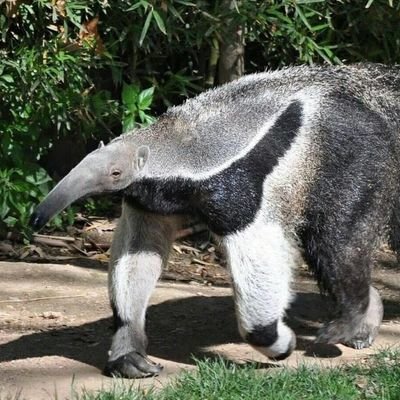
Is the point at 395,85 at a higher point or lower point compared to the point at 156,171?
higher

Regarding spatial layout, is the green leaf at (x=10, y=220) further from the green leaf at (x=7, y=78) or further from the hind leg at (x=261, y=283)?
the hind leg at (x=261, y=283)

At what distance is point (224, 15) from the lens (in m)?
8.27

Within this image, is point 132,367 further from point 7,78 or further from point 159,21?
point 7,78

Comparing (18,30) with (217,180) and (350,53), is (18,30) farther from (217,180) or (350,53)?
(217,180)

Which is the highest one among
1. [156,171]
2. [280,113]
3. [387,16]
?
[387,16]

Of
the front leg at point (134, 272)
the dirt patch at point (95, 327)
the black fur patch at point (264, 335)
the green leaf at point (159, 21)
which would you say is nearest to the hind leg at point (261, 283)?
the black fur patch at point (264, 335)

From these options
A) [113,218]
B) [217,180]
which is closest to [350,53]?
[113,218]

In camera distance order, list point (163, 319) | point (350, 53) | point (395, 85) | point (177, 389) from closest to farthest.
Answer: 1. point (177, 389)
2. point (395, 85)
3. point (163, 319)
4. point (350, 53)

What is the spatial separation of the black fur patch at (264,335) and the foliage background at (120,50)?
8.71 ft

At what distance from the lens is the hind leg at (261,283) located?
561 cm

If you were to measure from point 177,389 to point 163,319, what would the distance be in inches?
68.9

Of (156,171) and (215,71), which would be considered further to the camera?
(215,71)

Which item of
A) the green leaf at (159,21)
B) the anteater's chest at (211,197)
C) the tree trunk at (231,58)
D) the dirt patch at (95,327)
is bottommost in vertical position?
the dirt patch at (95,327)

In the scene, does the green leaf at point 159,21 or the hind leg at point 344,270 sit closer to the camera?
the hind leg at point 344,270
